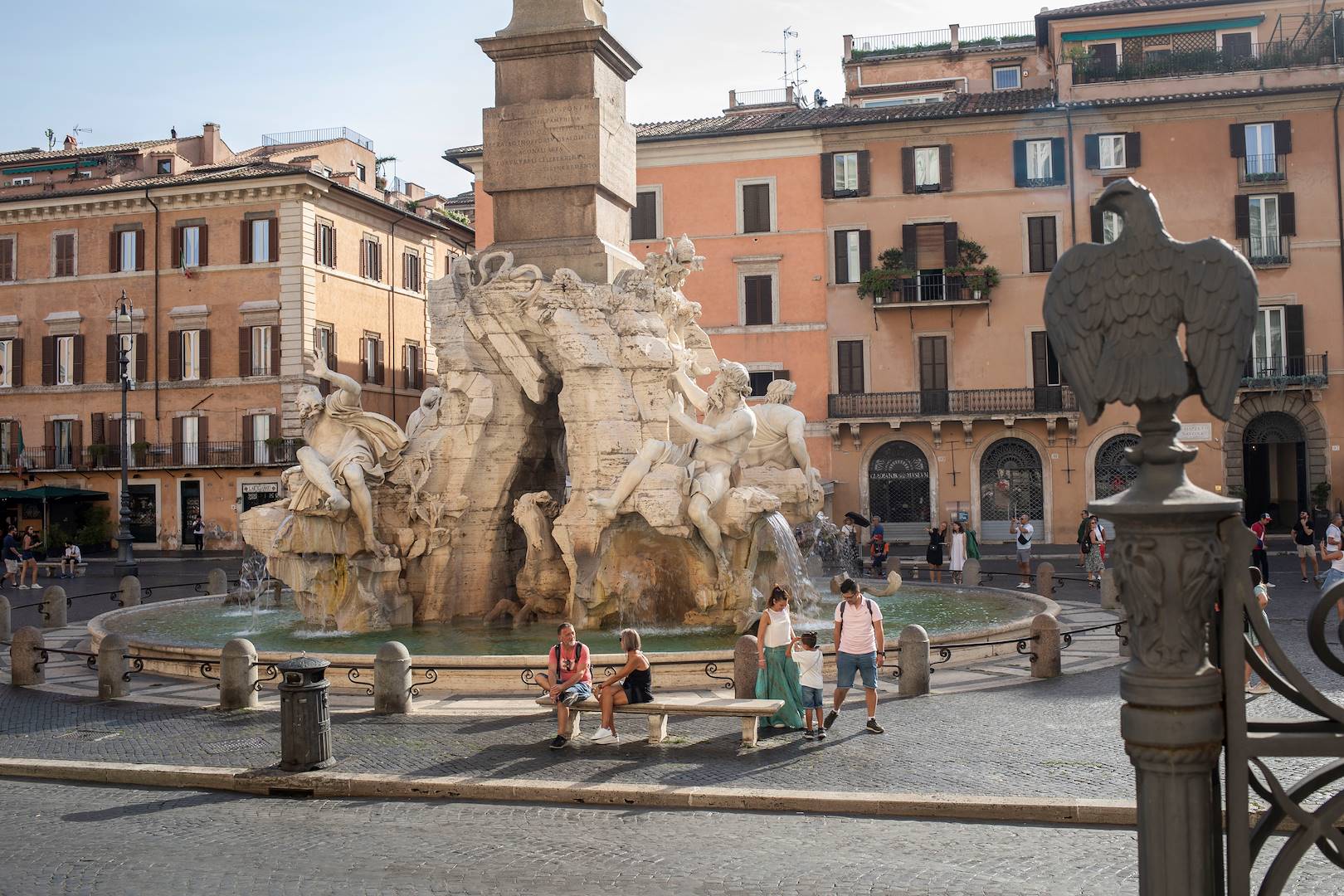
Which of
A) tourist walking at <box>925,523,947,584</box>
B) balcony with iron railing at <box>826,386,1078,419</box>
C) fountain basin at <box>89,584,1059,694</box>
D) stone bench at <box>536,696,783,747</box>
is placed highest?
balcony with iron railing at <box>826,386,1078,419</box>

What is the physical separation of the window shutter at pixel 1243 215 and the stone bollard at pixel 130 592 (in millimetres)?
29077

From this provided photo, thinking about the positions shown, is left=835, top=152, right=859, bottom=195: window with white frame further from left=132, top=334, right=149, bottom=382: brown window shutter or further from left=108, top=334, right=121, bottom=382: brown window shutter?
left=108, top=334, right=121, bottom=382: brown window shutter

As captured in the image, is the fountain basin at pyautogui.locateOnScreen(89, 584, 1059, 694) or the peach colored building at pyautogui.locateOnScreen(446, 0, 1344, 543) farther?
the peach colored building at pyautogui.locateOnScreen(446, 0, 1344, 543)

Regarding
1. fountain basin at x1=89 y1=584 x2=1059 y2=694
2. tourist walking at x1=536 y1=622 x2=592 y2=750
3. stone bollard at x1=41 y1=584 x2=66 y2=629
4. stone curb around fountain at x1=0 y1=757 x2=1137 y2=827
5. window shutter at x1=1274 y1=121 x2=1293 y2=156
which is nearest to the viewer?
stone curb around fountain at x1=0 y1=757 x2=1137 y2=827

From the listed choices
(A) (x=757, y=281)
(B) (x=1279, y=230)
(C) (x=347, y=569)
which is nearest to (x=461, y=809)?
(C) (x=347, y=569)

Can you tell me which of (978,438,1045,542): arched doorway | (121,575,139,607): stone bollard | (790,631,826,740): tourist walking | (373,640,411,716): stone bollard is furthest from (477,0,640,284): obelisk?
(978,438,1045,542): arched doorway

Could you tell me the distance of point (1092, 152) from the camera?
36.0 m

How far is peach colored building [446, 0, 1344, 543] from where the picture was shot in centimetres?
3469

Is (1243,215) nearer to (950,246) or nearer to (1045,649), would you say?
(950,246)

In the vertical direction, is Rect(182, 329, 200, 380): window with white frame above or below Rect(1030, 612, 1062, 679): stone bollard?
above

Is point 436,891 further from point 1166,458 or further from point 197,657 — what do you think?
point 197,657

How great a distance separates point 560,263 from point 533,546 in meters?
3.37

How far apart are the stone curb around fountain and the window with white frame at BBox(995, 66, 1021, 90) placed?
4079 cm

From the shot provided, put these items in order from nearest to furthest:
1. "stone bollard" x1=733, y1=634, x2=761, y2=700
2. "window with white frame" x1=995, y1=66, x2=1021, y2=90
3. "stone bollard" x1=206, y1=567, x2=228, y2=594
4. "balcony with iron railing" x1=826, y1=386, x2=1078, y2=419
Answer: "stone bollard" x1=733, y1=634, x2=761, y2=700, "stone bollard" x1=206, y1=567, x2=228, y2=594, "balcony with iron railing" x1=826, y1=386, x2=1078, y2=419, "window with white frame" x1=995, y1=66, x2=1021, y2=90
